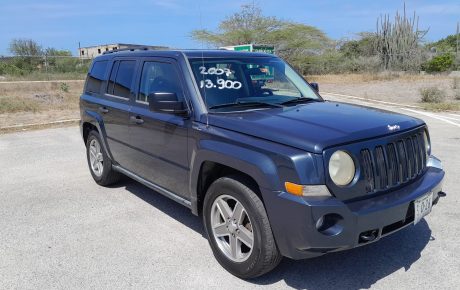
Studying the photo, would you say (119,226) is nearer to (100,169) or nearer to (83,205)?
(83,205)

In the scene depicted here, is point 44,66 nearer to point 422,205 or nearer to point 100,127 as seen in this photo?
point 100,127

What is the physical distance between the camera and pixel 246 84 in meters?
4.11

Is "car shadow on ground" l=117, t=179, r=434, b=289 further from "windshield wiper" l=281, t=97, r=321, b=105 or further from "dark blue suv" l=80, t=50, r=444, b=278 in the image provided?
"windshield wiper" l=281, t=97, r=321, b=105

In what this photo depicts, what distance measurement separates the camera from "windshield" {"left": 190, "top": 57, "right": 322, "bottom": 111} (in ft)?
12.5

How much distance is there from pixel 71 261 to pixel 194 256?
1087mm

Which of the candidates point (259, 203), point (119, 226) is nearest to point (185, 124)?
point (259, 203)

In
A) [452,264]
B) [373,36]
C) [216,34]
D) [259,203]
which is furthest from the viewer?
[373,36]

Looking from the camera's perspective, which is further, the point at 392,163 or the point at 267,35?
the point at 267,35

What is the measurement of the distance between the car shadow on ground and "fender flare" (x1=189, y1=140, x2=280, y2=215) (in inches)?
35.8

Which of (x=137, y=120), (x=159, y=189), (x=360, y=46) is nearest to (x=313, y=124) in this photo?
(x=159, y=189)

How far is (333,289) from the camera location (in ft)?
10.5

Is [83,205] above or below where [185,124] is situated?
below

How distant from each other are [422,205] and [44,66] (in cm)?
2973

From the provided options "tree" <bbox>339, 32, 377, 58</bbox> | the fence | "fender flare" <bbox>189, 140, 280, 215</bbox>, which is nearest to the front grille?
"fender flare" <bbox>189, 140, 280, 215</bbox>
